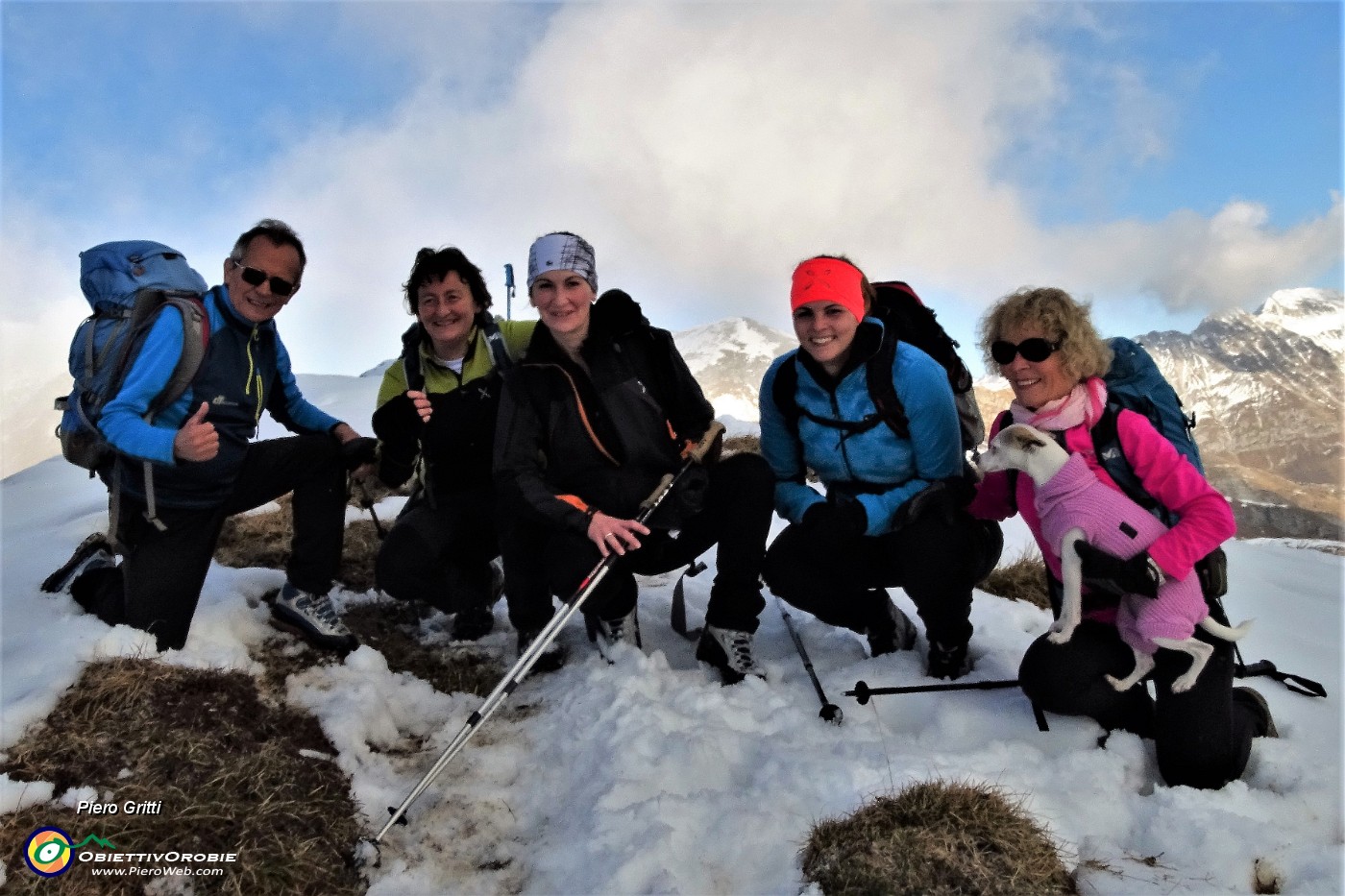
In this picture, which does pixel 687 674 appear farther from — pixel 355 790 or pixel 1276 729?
pixel 1276 729

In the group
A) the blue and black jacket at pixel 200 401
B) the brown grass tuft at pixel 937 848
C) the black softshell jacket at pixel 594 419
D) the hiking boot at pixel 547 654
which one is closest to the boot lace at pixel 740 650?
the black softshell jacket at pixel 594 419

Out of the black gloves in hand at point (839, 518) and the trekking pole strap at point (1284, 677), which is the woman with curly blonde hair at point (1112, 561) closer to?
the trekking pole strap at point (1284, 677)

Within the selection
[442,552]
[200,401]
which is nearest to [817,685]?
[442,552]

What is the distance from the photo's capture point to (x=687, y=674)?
4.41 meters

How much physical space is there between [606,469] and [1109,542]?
290cm

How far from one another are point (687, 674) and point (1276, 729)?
10.1 ft

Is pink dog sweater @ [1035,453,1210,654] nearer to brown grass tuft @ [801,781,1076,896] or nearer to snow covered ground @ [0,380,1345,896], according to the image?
snow covered ground @ [0,380,1345,896]

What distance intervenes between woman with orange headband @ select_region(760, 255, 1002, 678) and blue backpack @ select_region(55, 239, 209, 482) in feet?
12.0

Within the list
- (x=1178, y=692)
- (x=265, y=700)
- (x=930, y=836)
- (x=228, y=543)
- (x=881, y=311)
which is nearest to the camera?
(x=930, y=836)

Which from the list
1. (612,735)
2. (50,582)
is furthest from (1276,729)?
(50,582)

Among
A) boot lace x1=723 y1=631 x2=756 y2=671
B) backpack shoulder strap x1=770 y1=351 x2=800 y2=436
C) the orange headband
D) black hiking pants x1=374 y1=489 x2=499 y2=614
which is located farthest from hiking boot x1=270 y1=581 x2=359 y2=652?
the orange headband

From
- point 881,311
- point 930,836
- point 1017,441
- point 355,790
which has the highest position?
point 881,311

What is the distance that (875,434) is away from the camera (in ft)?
13.8

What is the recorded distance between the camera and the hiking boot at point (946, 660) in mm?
4164
